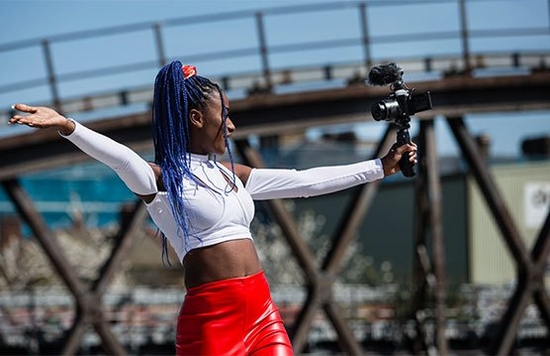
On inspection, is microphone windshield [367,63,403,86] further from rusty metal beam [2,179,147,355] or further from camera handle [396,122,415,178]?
rusty metal beam [2,179,147,355]

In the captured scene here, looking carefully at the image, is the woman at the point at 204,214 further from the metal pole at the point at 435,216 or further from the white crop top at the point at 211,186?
Result: the metal pole at the point at 435,216

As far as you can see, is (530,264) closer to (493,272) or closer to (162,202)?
(162,202)

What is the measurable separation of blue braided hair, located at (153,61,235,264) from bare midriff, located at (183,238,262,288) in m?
0.10

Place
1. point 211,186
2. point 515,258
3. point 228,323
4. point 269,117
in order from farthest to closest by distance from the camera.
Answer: point 515,258 < point 269,117 < point 211,186 < point 228,323

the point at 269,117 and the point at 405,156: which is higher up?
the point at 405,156

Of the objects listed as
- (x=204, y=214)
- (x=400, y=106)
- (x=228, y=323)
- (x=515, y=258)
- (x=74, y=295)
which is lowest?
(x=515, y=258)

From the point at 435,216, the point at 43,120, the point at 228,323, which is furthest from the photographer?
the point at 435,216

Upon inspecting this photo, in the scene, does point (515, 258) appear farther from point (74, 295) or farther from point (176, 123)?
point (176, 123)

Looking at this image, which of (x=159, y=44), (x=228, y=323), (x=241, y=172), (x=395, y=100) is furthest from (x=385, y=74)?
(x=159, y=44)

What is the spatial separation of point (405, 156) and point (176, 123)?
36.4 inches

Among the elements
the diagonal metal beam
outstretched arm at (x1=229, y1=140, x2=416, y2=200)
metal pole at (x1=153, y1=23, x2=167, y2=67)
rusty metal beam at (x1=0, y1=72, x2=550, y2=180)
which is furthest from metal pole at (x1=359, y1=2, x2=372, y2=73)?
outstretched arm at (x1=229, y1=140, x2=416, y2=200)

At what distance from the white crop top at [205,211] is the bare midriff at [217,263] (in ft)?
0.09

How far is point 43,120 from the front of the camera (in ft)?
12.7

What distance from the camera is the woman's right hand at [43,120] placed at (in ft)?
12.6
